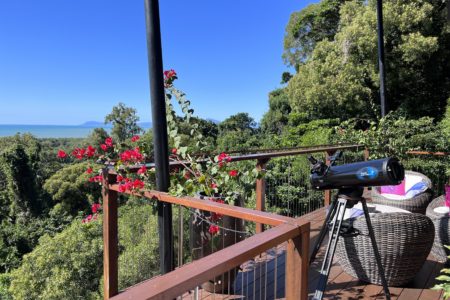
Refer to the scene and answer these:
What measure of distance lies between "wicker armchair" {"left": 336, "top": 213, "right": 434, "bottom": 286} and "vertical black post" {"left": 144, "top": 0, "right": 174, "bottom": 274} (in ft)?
3.91

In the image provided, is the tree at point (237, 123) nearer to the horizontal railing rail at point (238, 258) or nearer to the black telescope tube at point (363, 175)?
the black telescope tube at point (363, 175)

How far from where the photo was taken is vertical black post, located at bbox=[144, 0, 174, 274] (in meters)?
1.71

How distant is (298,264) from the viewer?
1.10 m

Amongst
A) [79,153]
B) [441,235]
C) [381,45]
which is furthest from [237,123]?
[79,153]

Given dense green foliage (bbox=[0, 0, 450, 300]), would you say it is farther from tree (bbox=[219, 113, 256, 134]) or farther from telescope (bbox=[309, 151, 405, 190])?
telescope (bbox=[309, 151, 405, 190])

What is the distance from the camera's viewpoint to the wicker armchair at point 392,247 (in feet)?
7.34

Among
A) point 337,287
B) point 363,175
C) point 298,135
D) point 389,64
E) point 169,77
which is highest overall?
point 389,64

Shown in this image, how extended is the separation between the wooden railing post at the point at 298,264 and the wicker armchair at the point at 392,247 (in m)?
1.22

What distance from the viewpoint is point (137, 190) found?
1.92 meters

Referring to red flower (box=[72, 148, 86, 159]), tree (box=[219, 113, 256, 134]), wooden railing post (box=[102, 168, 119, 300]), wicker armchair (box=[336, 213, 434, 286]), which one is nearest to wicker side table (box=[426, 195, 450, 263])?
wicker armchair (box=[336, 213, 434, 286])

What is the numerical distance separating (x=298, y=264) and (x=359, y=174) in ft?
2.48

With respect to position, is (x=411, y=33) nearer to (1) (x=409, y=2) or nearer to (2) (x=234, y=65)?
(1) (x=409, y=2)

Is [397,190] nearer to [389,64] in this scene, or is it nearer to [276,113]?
[389,64]

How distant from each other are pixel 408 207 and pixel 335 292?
5.69 feet
